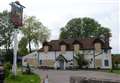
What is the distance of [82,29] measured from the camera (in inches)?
3063

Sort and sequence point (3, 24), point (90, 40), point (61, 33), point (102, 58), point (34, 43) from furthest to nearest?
1. point (61, 33)
2. point (34, 43)
3. point (3, 24)
4. point (90, 40)
5. point (102, 58)

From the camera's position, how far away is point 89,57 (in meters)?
53.2

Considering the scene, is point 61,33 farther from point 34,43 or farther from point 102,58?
point 102,58

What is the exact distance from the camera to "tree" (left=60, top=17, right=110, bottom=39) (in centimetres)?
7688

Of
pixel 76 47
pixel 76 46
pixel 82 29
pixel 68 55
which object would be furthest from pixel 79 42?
pixel 82 29

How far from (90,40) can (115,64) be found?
25.3 feet

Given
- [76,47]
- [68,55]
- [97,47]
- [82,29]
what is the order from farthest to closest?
[82,29] → [68,55] → [76,47] → [97,47]

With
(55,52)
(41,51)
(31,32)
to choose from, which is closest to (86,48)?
(55,52)

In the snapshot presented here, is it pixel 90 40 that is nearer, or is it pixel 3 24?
pixel 90 40

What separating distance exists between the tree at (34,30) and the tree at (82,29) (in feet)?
26.4

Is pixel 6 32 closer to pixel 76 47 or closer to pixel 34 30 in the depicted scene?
pixel 34 30

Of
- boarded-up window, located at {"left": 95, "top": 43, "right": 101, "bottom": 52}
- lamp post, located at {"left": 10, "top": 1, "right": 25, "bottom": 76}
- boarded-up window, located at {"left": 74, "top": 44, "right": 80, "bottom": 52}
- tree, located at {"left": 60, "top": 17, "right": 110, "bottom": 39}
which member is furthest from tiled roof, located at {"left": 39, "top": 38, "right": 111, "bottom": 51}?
lamp post, located at {"left": 10, "top": 1, "right": 25, "bottom": 76}

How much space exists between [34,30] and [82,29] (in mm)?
15565

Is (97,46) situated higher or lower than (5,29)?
lower
